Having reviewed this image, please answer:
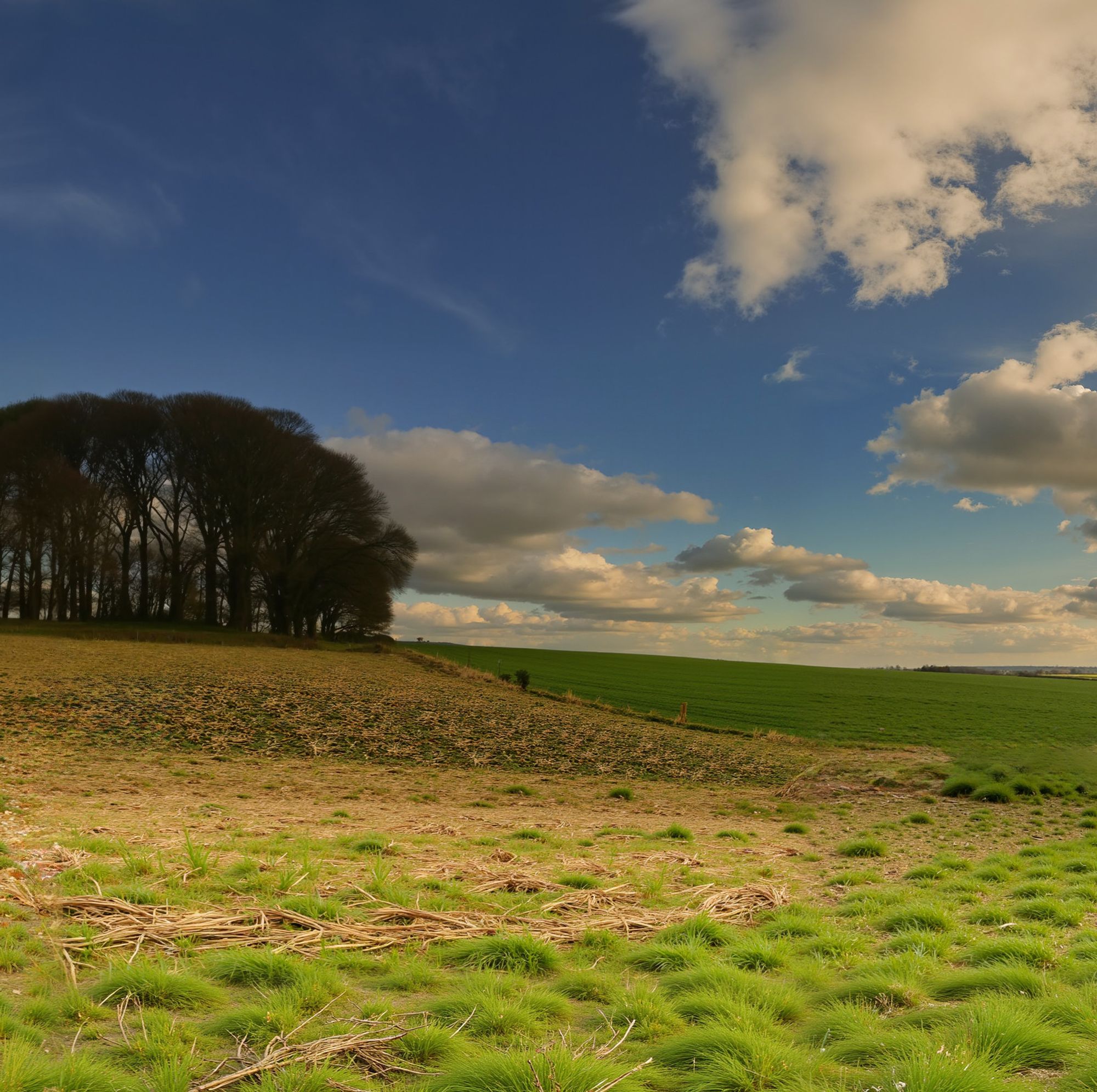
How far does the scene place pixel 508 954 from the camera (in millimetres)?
5801

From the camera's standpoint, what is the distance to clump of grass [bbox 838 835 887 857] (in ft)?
39.1

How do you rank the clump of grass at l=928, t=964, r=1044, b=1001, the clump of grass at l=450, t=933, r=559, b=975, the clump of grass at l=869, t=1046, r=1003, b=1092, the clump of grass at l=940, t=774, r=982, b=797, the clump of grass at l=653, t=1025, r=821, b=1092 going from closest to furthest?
the clump of grass at l=869, t=1046, r=1003, b=1092 → the clump of grass at l=653, t=1025, r=821, b=1092 → the clump of grass at l=928, t=964, r=1044, b=1001 → the clump of grass at l=450, t=933, r=559, b=975 → the clump of grass at l=940, t=774, r=982, b=797

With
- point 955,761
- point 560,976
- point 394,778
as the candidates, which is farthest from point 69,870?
point 955,761

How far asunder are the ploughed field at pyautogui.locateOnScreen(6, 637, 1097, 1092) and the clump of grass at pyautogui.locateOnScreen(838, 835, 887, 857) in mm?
85

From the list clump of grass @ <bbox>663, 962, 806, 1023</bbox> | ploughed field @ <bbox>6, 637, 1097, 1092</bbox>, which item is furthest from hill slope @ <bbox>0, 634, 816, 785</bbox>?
clump of grass @ <bbox>663, 962, 806, 1023</bbox>

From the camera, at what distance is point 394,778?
18.1 metres

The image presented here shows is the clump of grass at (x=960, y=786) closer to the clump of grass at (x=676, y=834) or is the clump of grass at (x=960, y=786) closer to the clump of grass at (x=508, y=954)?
the clump of grass at (x=676, y=834)

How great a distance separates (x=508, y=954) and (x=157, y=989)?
8.03 feet

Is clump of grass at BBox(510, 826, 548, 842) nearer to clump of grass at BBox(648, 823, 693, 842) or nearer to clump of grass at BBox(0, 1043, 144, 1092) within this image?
clump of grass at BBox(648, 823, 693, 842)

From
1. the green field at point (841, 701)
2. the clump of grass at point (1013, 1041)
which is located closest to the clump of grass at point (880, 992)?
the clump of grass at point (1013, 1041)

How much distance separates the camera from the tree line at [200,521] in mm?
63062

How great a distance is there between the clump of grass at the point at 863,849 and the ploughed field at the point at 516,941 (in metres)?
0.08

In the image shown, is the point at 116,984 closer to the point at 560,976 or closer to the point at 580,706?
the point at 560,976

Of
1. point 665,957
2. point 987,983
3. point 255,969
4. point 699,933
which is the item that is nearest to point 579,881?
point 699,933
